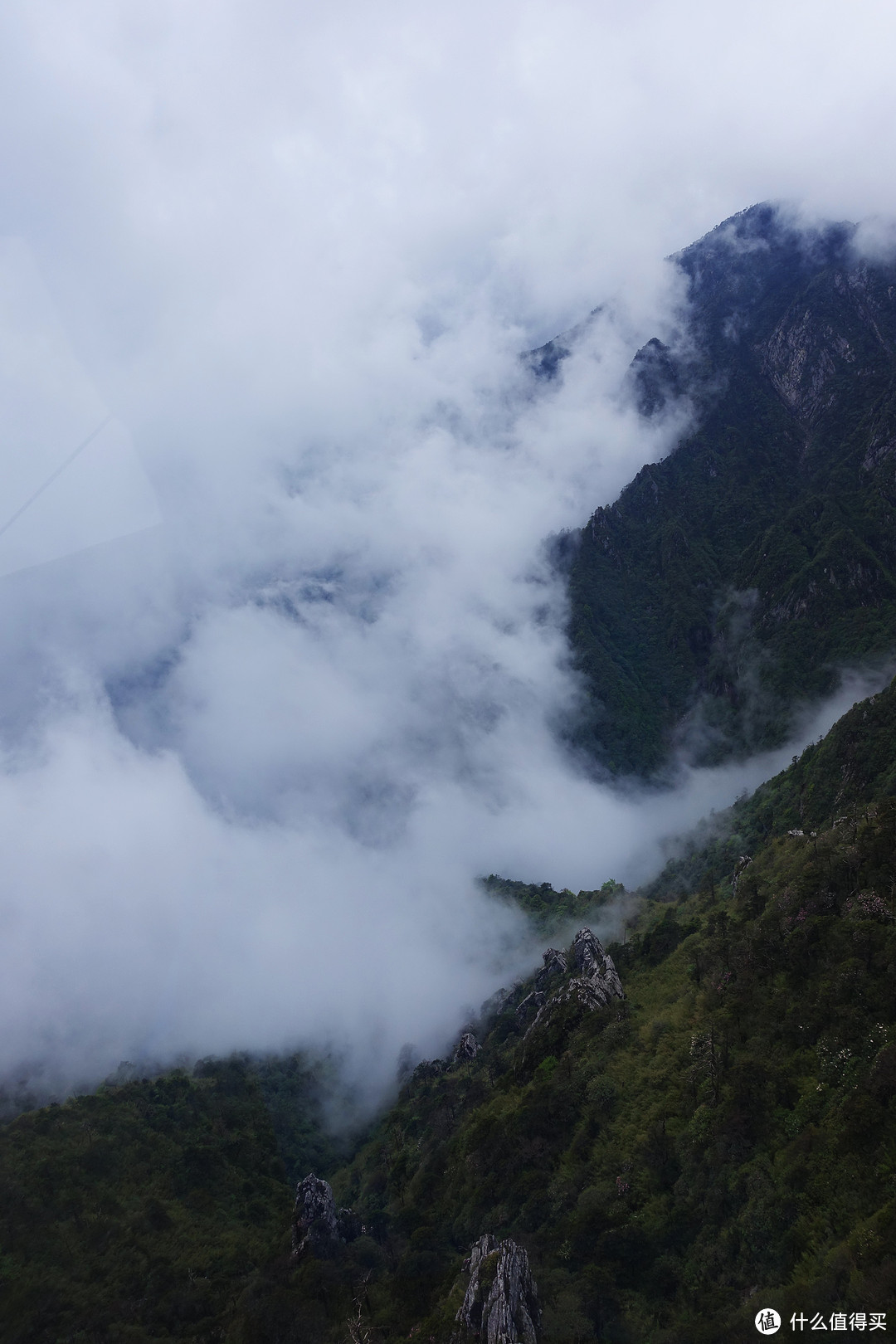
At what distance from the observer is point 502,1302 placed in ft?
99.2

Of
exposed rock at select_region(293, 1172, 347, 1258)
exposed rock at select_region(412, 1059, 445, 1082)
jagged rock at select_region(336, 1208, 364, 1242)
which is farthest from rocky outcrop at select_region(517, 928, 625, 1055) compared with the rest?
exposed rock at select_region(293, 1172, 347, 1258)

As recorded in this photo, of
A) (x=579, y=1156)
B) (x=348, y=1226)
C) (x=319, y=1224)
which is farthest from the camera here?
(x=348, y=1226)

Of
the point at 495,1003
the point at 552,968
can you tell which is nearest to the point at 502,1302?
the point at 552,968

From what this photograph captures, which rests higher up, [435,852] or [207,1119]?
[435,852]

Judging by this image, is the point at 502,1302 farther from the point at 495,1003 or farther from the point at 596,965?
the point at 495,1003

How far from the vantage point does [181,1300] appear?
160 feet

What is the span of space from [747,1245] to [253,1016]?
116518 millimetres

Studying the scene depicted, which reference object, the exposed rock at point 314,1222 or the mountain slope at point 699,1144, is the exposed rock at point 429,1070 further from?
the exposed rock at point 314,1222

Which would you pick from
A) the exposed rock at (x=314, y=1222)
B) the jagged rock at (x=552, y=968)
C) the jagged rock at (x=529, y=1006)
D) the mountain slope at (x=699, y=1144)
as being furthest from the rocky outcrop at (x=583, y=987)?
the exposed rock at (x=314, y=1222)

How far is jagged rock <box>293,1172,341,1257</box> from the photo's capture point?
51219mm

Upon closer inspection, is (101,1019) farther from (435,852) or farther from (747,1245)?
(747,1245)

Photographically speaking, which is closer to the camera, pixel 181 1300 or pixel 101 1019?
pixel 181 1300

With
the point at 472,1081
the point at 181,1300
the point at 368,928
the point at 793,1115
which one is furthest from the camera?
the point at 368,928

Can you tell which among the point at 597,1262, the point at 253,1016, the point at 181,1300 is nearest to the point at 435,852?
the point at 253,1016
